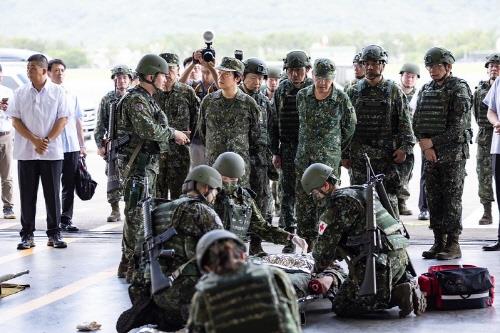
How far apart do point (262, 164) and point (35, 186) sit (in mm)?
2261

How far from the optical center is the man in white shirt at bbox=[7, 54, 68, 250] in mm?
10195

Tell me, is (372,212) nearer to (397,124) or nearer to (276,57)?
(397,124)

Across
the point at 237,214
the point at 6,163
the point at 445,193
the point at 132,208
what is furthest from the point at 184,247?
the point at 6,163

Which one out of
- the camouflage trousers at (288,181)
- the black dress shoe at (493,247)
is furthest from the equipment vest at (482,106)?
the camouflage trousers at (288,181)

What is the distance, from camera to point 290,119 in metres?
10.2

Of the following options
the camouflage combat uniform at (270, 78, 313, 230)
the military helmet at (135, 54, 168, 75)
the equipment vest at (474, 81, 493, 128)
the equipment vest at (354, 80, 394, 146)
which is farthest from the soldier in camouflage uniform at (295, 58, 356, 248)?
the equipment vest at (474, 81, 493, 128)

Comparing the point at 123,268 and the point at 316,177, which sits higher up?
the point at 316,177

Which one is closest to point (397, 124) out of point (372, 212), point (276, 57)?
point (372, 212)

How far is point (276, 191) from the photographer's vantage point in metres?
12.8

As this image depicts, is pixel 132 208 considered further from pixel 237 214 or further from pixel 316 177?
pixel 316 177

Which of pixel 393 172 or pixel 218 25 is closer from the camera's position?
pixel 393 172

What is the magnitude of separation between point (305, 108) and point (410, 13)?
61229mm

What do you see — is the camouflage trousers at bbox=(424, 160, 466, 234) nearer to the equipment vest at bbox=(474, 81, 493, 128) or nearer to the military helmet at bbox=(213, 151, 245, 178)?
the equipment vest at bbox=(474, 81, 493, 128)

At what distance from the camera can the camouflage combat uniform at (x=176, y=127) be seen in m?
10.4
